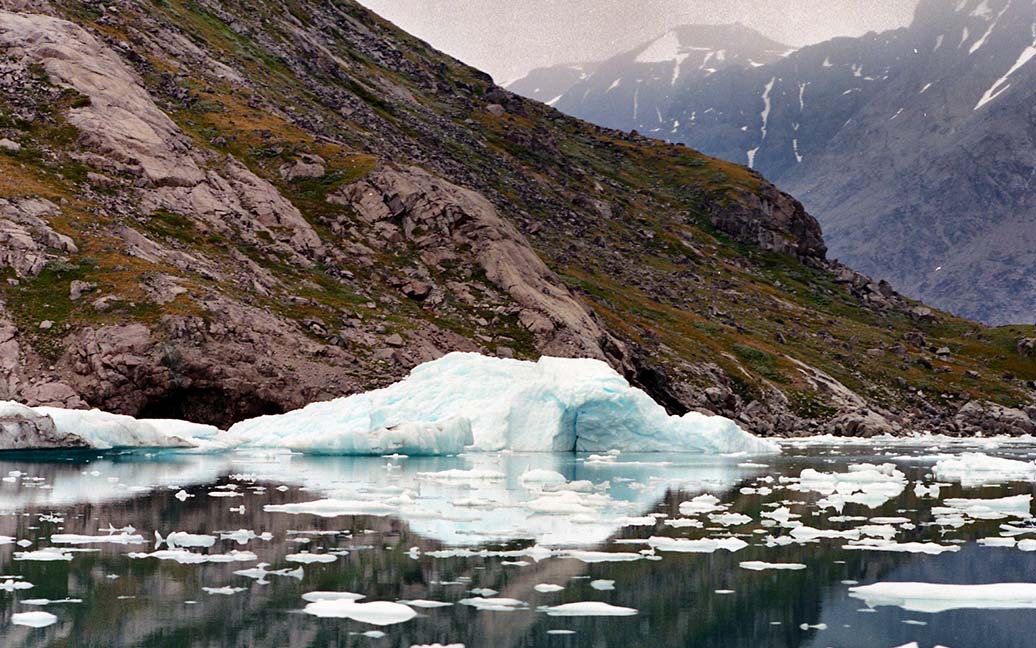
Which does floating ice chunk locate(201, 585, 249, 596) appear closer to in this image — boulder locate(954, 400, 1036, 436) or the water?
the water

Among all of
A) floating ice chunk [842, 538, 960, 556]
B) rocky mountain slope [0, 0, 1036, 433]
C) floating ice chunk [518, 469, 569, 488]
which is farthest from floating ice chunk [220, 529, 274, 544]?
rocky mountain slope [0, 0, 1036, 433]

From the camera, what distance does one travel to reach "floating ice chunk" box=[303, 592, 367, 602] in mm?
17784

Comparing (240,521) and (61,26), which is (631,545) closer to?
(240,521)

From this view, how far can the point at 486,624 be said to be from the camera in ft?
53.2

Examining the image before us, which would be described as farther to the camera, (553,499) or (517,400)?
(517,400)

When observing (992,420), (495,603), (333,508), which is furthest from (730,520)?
(992,420)

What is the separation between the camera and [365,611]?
16.8 meters

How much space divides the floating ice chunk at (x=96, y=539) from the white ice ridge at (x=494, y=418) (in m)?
32.6

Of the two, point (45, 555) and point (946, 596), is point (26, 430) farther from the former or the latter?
point (946, 596)

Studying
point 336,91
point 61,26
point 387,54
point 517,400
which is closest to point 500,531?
point 517,400

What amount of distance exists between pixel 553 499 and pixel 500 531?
17.8ft

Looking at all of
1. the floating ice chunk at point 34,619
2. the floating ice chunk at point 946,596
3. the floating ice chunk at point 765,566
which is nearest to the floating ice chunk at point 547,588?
the floating ice chunk at point 765,566

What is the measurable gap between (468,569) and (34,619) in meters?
8.19

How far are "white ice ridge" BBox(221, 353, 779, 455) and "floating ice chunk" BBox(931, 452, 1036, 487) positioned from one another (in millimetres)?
15324
